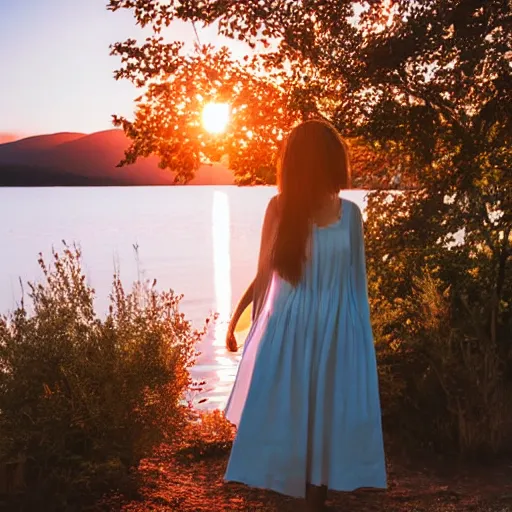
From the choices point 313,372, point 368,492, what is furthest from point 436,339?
point 313,372

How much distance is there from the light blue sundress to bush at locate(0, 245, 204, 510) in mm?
1064

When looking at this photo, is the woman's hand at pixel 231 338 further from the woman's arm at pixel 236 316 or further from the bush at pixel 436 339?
the bush at pixel 436 339

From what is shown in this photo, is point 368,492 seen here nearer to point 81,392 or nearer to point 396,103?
point 81,392

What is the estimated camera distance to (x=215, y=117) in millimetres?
7539

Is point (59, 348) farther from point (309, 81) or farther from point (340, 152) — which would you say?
point (309, 81)

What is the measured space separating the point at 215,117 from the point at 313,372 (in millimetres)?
4133

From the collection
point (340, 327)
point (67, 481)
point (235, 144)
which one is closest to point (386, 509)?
point (340, 327)

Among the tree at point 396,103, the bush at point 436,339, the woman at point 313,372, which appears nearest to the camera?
the woman at point 313,372

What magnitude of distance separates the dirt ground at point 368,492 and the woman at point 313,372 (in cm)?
49

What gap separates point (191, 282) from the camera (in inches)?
910

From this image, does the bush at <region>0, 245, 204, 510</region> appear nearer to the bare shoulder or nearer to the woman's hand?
the woman's hand

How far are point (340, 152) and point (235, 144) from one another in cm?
398

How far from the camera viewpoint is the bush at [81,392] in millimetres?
4543

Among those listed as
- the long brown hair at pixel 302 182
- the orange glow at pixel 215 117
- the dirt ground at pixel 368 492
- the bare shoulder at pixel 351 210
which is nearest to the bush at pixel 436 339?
the dirt ground at pixel 368 492
